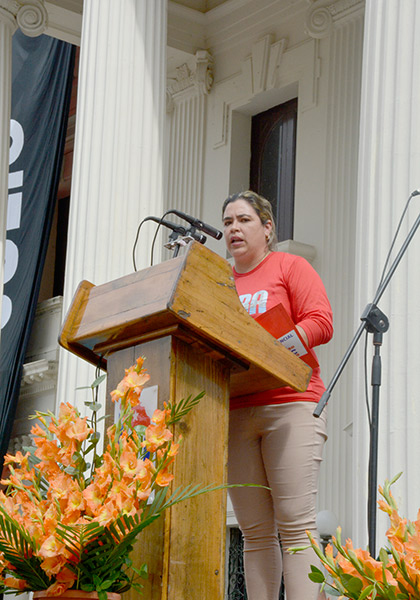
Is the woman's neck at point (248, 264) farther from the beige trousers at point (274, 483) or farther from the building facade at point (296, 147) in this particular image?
the beige trousers at point (274, 483)

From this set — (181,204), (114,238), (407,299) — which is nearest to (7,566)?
(407,299)

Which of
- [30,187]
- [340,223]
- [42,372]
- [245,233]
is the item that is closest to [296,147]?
[340,223]

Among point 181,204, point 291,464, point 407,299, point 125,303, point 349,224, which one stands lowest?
point 291,464

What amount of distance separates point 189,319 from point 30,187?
9.26 meters

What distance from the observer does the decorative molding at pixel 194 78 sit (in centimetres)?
1188

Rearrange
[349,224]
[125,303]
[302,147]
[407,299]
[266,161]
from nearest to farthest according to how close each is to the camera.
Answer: [125,303]
[407,299]
[349,224]
[302,147]
[266,161]

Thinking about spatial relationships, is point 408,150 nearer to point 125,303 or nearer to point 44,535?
point 125,303

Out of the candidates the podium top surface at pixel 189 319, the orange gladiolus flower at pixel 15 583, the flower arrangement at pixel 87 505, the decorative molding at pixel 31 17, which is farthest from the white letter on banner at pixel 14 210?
the orange gladiolus flower at pixel 15 583

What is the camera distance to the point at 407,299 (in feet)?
15.3

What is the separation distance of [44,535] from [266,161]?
8665mm

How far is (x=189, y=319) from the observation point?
11.1ft

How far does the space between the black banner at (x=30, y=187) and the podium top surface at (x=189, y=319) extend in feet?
27.8

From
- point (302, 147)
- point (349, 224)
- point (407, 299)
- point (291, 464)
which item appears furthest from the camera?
point (302, 147)

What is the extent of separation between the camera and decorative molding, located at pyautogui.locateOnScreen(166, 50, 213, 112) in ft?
39.0
